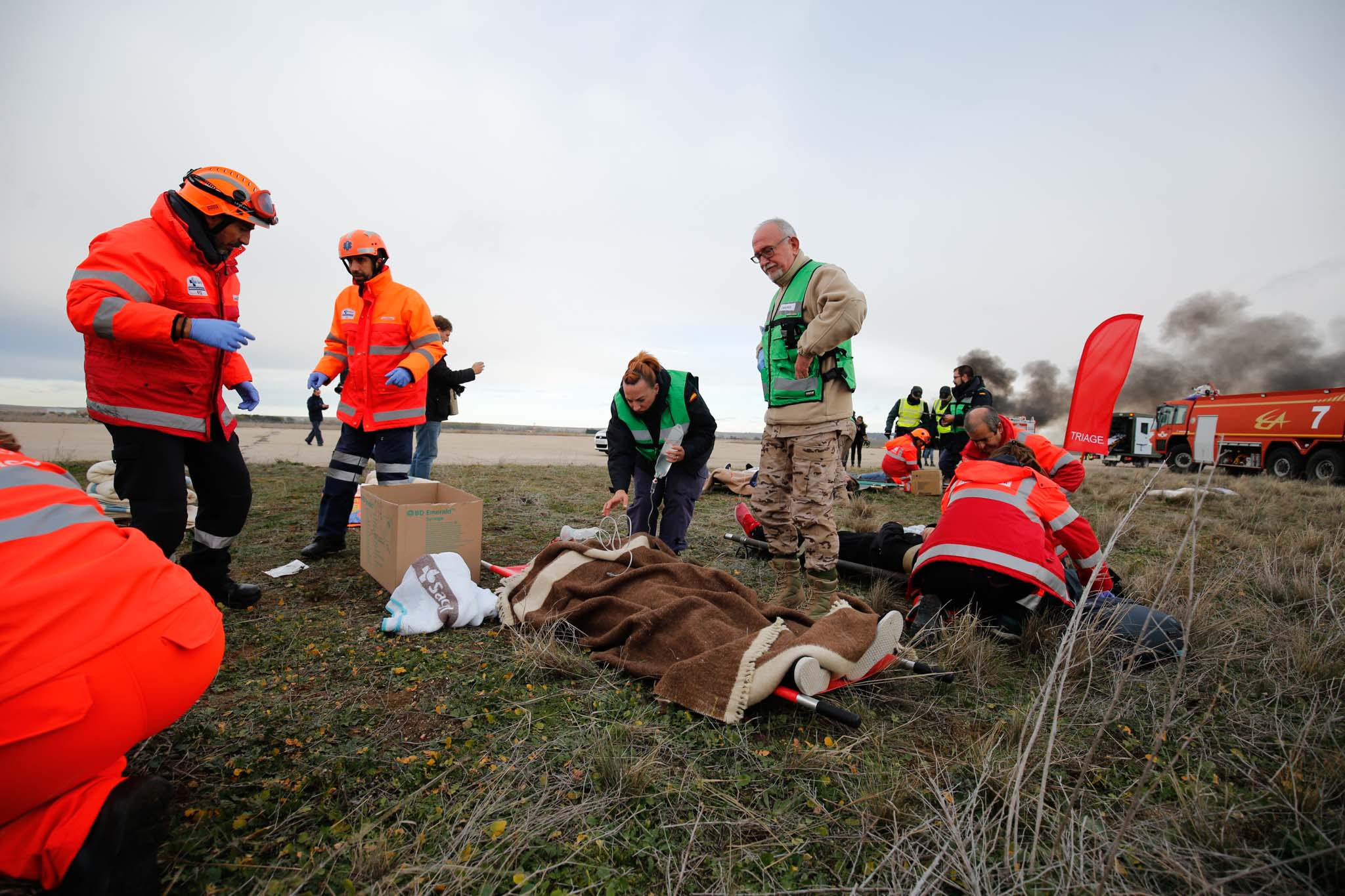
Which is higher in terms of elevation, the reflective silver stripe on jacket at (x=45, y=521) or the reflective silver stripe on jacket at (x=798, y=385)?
the reflective silver stripe on jacket at (x=798, y=385)

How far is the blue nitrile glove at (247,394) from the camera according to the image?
3.05 metres

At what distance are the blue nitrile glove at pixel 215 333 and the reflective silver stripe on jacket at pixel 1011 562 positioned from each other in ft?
10.5

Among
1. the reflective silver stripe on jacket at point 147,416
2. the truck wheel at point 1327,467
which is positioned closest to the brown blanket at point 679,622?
the reflective silver stripe on jacket at point 147,416

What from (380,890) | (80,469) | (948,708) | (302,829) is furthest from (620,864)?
(80,469)

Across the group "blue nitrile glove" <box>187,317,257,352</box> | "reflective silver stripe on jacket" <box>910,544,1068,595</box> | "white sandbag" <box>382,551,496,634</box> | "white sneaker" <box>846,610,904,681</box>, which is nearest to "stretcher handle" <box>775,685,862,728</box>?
"white sneaker" <box>846,610,904,681</box>

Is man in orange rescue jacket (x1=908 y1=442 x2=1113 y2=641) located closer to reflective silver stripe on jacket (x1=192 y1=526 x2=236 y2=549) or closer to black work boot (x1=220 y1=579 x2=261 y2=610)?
black work boot (x1=220 y1=579 x2=261 y2=610)

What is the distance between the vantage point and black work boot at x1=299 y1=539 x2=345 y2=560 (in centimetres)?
380

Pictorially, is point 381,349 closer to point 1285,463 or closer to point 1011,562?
point 1011,562

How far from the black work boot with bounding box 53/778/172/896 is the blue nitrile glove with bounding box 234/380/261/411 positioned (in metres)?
2.35

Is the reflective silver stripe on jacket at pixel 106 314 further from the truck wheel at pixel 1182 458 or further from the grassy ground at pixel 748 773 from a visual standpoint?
the truck wheel at pixel 1182 458

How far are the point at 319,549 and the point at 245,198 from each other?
2.16 meters

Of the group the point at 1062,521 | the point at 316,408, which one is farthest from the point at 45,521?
the point at 316,408

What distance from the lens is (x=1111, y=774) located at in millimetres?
1757

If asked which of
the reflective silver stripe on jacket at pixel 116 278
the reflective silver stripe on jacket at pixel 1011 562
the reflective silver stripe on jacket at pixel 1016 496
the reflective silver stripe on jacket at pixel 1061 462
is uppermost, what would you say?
the reflective silver stripe on jacket at pixel 116 278
